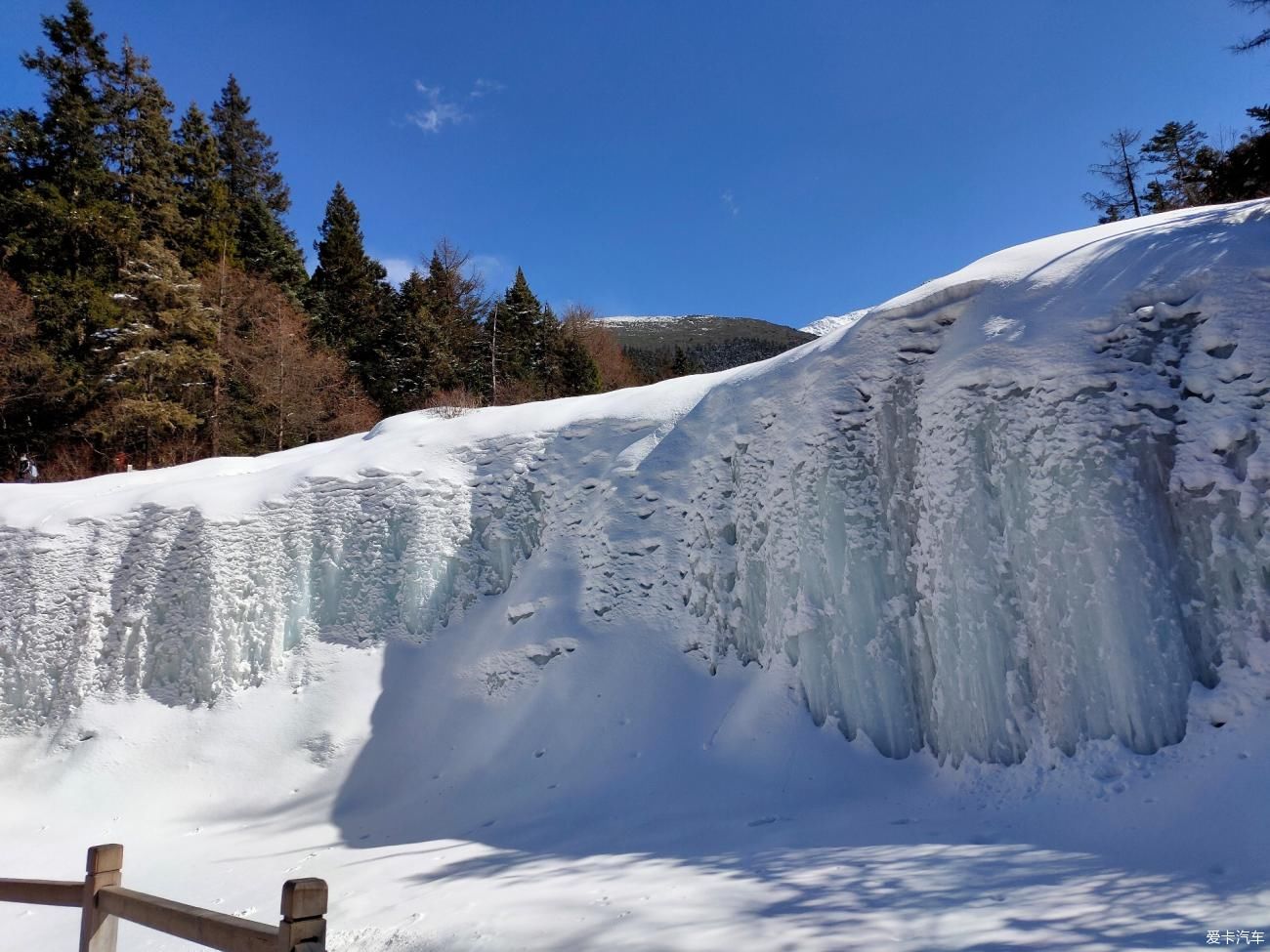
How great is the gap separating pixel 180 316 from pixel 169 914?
22479 millimetres

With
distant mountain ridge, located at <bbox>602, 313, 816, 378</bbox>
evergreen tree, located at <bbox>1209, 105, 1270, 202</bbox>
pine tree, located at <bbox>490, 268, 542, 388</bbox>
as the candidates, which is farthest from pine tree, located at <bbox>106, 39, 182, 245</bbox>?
evergreen tree, located at <bbox>1209, 105, 1270, 202</bbox>

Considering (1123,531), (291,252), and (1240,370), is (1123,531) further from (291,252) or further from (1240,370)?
(291,252)

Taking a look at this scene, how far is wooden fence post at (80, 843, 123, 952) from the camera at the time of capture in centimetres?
326

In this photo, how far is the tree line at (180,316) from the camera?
792 inches

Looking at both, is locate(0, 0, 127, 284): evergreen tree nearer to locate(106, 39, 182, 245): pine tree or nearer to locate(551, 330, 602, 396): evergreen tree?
locate(106, 39, 182, 245): pine tree

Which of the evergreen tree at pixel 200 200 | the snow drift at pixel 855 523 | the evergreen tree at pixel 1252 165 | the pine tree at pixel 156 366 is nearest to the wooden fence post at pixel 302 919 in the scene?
the snow drift at pixel 855 523

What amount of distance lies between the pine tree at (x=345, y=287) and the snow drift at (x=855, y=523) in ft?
63.8

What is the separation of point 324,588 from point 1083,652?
1011cm

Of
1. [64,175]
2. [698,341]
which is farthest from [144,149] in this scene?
[698,341]

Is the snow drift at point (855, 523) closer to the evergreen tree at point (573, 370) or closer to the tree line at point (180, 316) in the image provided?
the tree line at point (180, 316)

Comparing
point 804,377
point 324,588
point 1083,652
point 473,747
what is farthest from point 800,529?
point 324,588

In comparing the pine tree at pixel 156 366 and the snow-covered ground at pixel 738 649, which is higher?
the pine tree at pixel 156 366

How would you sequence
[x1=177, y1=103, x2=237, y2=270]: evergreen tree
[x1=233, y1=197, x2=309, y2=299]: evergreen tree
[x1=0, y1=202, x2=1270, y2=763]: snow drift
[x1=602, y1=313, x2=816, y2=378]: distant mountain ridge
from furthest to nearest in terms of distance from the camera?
[x1=602, y1=313, x2=816, y2=378]: distant mountain ridge → [x1=233, y1=197, x2=309, y2=299]: evergreen tree → [x1=177, y1=103, x2=237, y2=270]: evergreen tree → [x1=0, y1=202, x2=1270, y2=763]: snow drift

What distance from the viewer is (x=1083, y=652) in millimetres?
5801
